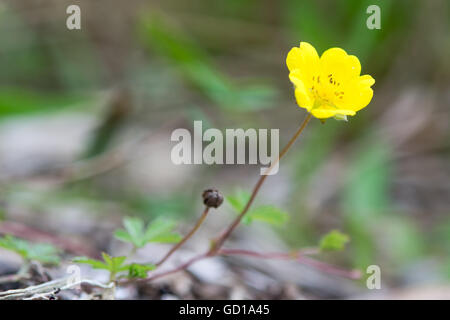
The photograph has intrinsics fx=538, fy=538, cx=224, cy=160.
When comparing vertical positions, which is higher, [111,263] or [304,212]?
[304,212]

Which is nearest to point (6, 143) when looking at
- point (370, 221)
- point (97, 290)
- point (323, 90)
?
point (370, 221)

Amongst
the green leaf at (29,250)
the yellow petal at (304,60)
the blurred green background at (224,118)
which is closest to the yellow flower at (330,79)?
the yellow petal at (304,60)

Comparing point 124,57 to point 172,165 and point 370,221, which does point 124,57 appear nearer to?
point 172,165

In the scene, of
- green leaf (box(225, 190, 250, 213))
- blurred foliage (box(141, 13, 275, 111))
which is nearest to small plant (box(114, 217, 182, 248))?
green leaf (box(225, 190, 250, 213))

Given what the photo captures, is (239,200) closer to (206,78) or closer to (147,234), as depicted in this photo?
(147,234)

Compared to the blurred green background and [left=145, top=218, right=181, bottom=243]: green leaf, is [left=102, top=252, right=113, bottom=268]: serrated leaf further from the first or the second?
the blurred green background

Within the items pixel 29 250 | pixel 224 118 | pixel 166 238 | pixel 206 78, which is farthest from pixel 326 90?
pixel 224 118

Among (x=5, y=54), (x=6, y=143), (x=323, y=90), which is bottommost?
(x=323, y=90)

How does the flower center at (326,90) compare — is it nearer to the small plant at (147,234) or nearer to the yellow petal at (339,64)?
the yellow petal at (339,64)
